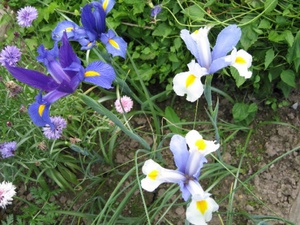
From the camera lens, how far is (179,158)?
1420mm

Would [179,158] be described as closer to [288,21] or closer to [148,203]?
[148,203]

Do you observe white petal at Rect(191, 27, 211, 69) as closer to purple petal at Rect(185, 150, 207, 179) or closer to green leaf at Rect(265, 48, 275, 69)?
purple petal at Rect(185, 150, 207, 179)

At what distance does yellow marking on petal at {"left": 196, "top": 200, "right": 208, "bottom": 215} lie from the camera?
1325 mm

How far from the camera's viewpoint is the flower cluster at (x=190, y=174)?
4.35ft

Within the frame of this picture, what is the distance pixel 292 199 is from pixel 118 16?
4.63 feet

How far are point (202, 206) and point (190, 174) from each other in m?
0.13

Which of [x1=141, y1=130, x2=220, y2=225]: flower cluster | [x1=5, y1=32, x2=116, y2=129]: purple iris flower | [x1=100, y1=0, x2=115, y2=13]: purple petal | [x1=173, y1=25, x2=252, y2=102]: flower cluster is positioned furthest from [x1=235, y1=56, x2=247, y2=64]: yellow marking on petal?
[x1=100, y1=0, x2=115, y2=13]: purple petal

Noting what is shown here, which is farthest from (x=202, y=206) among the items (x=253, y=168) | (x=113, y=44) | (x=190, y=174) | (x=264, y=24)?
(x=264, y=24)

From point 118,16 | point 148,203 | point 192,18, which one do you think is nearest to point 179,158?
point 148,203

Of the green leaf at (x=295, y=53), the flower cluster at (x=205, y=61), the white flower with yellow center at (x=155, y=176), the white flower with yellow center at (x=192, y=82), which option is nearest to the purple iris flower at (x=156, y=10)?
the green leaf at (x=295, y=53)

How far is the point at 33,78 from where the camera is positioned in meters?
1.38

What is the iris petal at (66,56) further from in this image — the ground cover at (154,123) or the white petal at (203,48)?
the white petal at (203,48)

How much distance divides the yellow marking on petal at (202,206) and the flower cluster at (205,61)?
33 centimetres

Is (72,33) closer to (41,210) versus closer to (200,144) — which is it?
(200,144)
